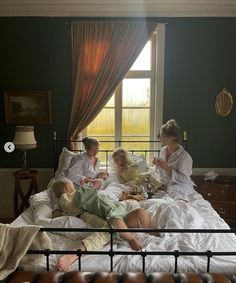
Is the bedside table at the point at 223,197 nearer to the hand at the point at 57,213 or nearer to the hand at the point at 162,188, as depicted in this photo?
the hand at the point at 162,188

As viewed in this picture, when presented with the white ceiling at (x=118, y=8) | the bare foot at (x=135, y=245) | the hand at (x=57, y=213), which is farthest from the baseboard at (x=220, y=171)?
the bare foot at (x=135, y=245)

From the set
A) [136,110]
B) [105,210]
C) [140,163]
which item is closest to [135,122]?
[136,110]

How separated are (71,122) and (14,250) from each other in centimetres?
261

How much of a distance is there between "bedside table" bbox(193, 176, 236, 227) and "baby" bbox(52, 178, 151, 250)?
1867 millimetres

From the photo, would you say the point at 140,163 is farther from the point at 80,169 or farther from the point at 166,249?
the point at 166,249

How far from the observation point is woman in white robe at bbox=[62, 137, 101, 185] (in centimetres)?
358

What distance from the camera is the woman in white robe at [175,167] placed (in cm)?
328

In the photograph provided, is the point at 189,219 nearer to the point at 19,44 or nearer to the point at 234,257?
the point at 234,257

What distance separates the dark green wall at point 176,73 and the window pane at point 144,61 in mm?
251

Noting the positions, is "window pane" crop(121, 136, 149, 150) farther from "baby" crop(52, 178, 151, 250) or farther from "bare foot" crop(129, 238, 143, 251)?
"bare foot" crop(129, 238, 143, 251)

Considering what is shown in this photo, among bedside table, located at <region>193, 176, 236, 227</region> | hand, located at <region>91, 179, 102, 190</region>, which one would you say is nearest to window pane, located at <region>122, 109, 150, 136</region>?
bedside table, located at <region>193, 176, 236, 227</region>

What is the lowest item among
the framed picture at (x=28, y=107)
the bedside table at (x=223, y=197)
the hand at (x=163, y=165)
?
the bedside table at (x=223, y=197)

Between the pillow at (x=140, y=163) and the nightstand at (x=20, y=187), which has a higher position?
the pillow at (x=140, y=163)

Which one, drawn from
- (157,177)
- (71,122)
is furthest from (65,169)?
(157,177)
